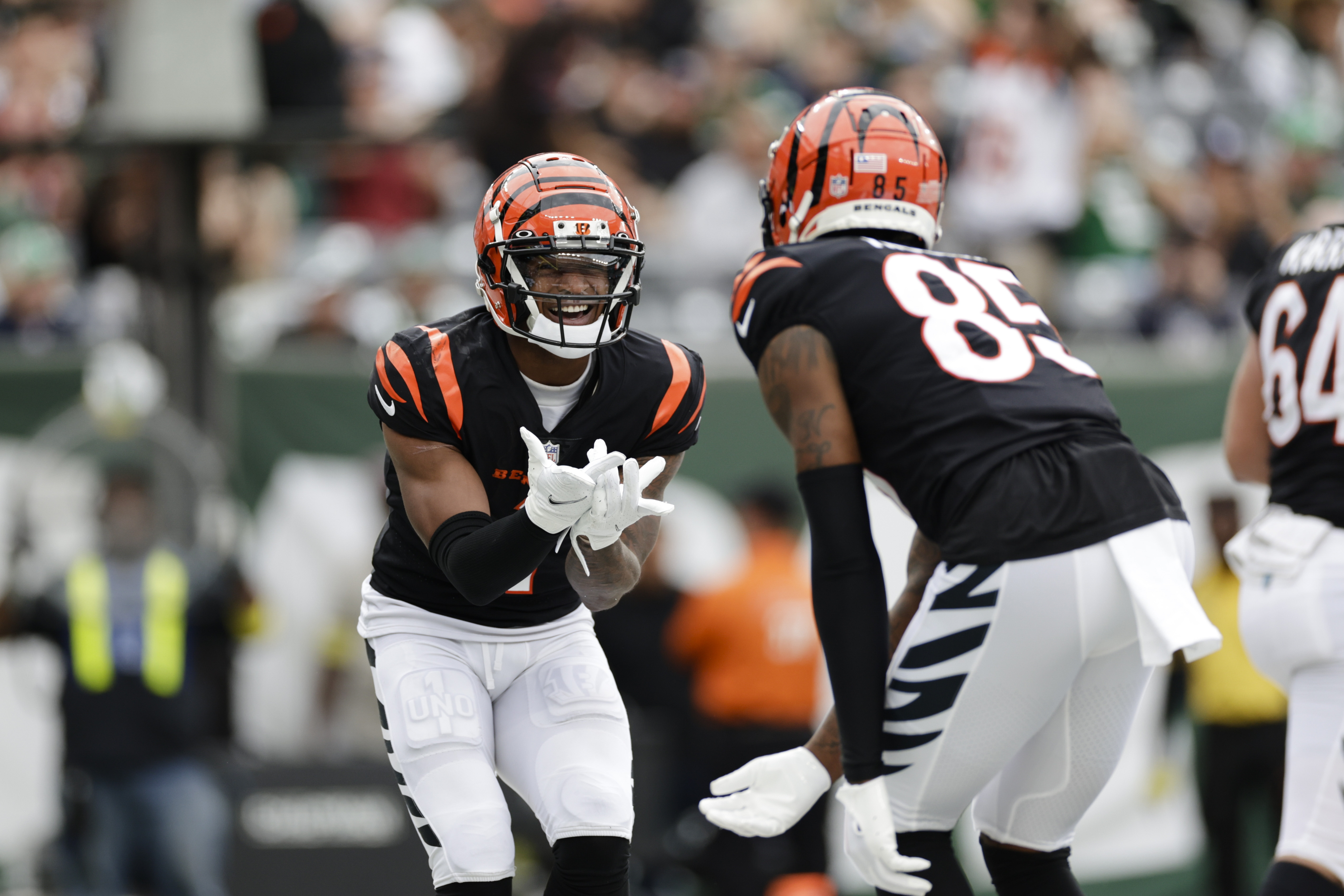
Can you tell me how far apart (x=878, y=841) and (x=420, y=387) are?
1381 mm

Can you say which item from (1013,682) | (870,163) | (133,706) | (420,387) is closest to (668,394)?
(420,387)

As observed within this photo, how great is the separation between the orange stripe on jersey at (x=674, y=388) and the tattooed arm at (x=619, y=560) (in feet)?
0.31

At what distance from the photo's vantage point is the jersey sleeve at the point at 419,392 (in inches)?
140

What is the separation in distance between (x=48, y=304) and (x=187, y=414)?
1663 millimetres

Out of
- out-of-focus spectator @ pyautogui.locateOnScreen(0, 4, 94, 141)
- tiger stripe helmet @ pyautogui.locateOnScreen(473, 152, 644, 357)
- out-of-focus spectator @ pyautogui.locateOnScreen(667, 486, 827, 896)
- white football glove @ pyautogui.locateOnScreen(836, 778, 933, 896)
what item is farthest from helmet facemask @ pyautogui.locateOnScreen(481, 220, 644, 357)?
out-of-focus spectator @ pyautogui.locateOnScreen(0, 4, 94, 141)

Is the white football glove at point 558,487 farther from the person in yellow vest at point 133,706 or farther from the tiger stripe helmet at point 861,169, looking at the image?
the person in yellow vest at point 133,706

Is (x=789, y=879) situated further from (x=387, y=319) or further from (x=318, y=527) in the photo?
(x=387, y=319)

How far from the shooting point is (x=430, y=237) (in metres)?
9.06

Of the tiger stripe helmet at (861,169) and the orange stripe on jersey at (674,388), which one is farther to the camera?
the orange stripe on jersey at (674,388)

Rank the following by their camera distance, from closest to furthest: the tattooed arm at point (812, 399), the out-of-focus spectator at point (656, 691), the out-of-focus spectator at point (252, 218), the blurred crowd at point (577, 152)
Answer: the tattooed arm at point (812, 399)
the out-of-focus spectator at point (656, 691)
the blurred crowd at point (577, 152)
the out-of-focus spectator at point (252, 218)

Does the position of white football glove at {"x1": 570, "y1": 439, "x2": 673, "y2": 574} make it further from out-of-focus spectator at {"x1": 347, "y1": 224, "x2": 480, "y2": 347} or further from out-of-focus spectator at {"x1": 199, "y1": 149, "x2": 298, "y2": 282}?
out-of-focus spectator at {"x1": 199, "y1": 149, "x2": 298, "y2": 282}

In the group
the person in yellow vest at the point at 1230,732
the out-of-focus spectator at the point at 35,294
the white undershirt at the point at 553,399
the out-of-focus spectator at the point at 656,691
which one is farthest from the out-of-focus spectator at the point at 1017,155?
the white undershirt at the point at 553,399

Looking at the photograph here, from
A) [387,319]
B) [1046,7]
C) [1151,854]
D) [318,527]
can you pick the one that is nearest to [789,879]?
[1151,854]

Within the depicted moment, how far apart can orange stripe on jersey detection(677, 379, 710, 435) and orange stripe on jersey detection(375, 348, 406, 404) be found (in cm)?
69
